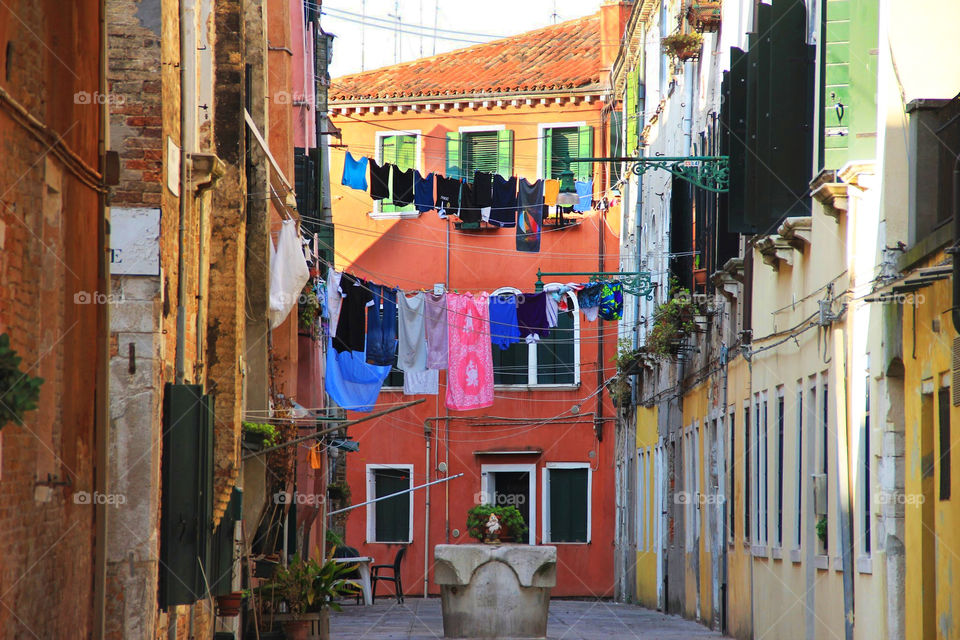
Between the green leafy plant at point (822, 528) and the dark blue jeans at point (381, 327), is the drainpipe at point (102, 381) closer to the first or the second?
the green leafy plant at point (822, 528)

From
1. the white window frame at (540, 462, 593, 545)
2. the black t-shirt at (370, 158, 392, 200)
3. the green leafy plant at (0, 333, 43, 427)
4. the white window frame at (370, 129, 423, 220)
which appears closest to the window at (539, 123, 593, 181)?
the white window frame at (370, 129, 423, 220)

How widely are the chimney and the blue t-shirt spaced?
8030mm

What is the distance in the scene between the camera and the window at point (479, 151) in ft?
112

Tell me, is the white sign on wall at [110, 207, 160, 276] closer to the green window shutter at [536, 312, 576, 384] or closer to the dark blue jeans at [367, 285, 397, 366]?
the dark blue jeans at [367, 285, 397, 366]

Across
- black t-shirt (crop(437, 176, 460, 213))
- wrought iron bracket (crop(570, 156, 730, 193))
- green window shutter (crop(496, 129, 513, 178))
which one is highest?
green window shutter (crop(496, 129, 513, 178))

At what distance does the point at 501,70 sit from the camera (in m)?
35.7

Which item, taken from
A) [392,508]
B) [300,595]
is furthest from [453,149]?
[300,595]

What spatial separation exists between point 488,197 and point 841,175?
16412mm

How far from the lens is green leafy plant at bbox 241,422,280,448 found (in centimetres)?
1488

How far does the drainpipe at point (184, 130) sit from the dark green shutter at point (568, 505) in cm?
2292

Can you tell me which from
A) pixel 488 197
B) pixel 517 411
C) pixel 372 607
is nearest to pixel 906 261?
pixel 372 607

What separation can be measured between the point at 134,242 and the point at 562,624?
12.3m

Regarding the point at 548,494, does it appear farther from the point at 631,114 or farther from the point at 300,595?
the point at 300,595

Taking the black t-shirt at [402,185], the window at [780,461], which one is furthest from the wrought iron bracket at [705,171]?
the black t-shirt at [402,185]
